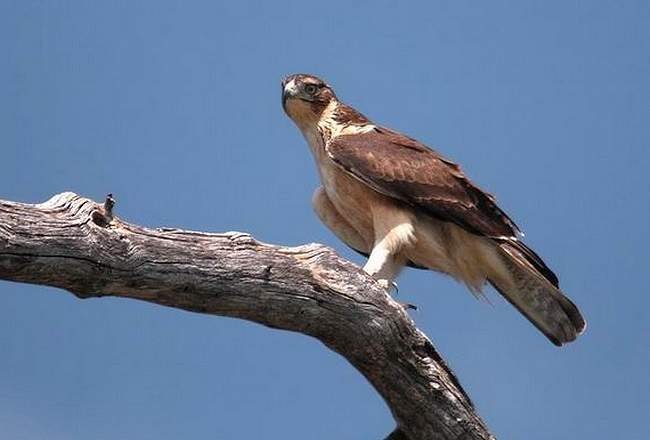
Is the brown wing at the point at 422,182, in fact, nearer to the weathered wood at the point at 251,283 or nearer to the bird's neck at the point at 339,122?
the bird's neck at the point at 339,122

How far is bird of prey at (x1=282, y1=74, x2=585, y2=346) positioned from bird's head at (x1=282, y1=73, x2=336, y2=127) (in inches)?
10.4

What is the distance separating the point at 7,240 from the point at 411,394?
2.62 m

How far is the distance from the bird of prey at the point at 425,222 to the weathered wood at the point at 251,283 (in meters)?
1.51

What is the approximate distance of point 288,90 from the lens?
10398 mm

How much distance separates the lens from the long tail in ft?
30.6

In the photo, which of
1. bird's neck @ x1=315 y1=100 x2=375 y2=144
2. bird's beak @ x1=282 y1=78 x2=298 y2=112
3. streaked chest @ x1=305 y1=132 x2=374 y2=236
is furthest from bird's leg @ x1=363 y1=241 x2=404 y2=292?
bird's beak @ x1=282 y1=78 x2=298 y2=112

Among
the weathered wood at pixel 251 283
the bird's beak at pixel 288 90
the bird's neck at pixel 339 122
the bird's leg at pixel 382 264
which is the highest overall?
the bird's beak at pixel 288 90

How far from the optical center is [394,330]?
760 centimetres

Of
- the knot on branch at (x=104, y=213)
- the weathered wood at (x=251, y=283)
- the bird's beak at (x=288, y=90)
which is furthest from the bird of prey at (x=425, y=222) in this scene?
the knot on branch at (x=104, y=213)

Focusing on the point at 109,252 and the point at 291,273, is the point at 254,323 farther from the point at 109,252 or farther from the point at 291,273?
the point at 109,252

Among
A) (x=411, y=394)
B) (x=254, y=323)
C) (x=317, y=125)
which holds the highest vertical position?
(x=317, y=125)

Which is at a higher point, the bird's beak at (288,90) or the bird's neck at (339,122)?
the bird's beak at (288,90)

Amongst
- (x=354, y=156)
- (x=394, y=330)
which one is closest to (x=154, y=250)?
(x=394, y=330)

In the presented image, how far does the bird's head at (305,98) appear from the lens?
10.4 metres
